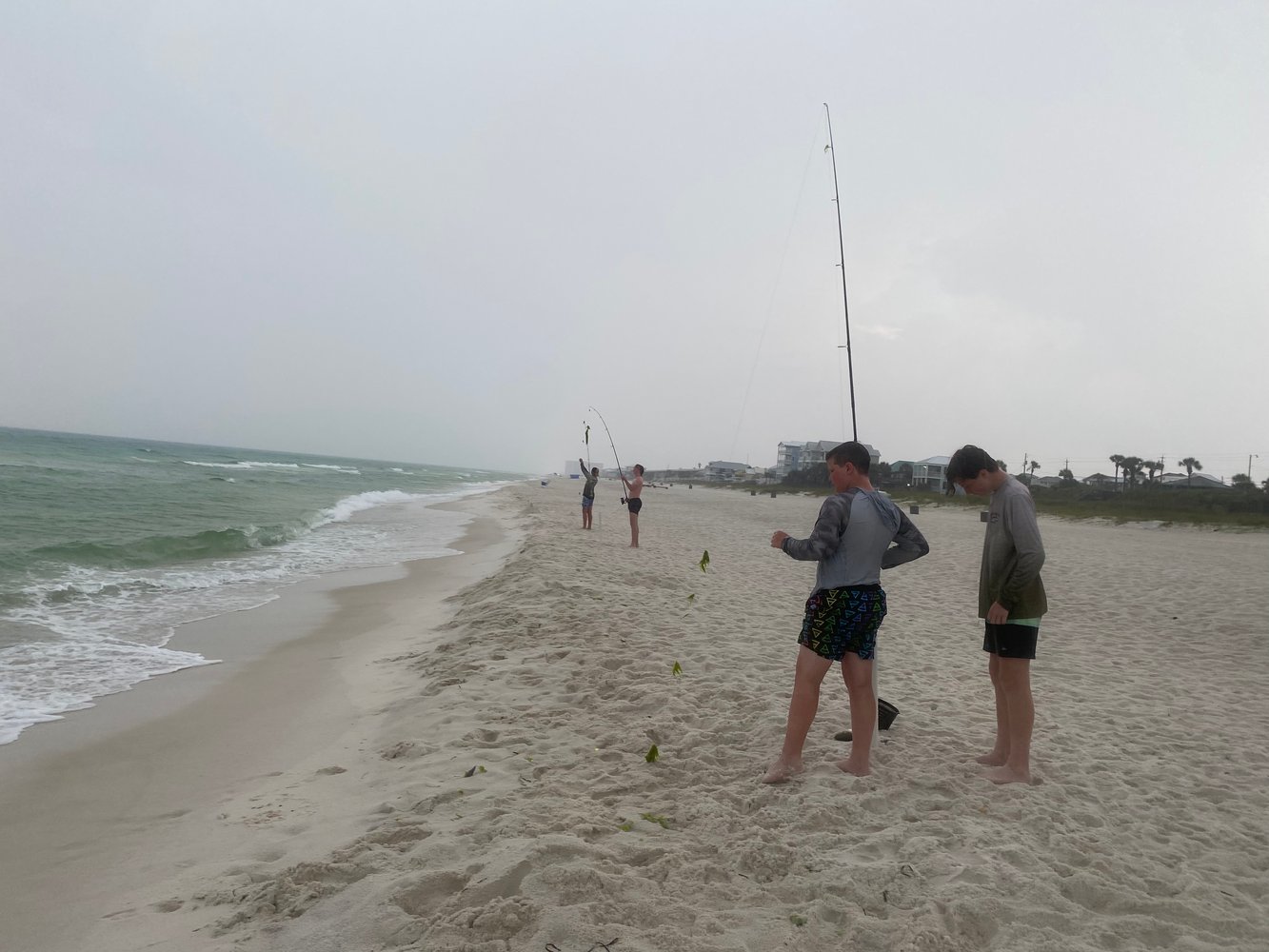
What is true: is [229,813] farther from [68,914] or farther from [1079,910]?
[1079,910]

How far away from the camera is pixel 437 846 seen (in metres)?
2.88

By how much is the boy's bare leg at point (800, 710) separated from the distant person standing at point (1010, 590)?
2.63ft

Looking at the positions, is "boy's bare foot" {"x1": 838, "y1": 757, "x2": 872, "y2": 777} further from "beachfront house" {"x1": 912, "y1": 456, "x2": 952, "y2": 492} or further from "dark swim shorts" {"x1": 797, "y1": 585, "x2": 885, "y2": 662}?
"beachfront house" {"x1": 912, "y1": 456, "x2": 952, "y2": 492}

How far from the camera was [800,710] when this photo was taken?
136 inches

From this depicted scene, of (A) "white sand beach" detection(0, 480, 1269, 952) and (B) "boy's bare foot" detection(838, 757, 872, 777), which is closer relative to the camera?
(A) "white sand beach" detection(0, 480, 1269, 952)

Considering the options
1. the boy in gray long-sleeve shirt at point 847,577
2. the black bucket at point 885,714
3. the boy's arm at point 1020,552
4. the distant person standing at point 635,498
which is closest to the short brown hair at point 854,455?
the boy in gray long-sleeve shirt at point 847,577

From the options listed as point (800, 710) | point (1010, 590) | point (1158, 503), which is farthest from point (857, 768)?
point (1158, 503)

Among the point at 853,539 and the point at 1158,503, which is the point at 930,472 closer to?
the point at 1158,503

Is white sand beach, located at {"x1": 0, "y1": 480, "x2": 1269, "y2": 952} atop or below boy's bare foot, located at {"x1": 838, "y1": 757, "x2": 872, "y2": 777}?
below

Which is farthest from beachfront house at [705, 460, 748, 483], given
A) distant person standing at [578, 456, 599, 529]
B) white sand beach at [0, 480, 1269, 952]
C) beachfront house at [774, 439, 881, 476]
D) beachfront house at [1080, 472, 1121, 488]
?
white sand beach at [0, 480, 1269, 952]

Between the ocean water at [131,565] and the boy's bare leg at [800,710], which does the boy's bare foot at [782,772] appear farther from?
the ocean water at [131,565]

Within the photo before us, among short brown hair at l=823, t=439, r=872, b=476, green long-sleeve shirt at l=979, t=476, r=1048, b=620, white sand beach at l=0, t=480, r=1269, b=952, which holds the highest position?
short brown hair at l=823, t=439, r=872, b=476

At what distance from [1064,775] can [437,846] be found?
10.1 feet

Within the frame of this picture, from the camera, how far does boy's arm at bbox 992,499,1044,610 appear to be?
10.9 ft
